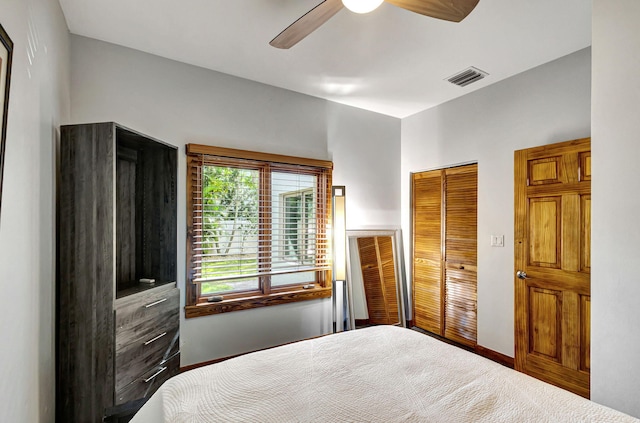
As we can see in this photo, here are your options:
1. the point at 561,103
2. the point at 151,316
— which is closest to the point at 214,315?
the point at 151,316

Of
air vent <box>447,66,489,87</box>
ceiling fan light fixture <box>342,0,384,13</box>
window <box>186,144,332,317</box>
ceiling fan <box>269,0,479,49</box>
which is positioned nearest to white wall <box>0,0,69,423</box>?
window <box>186,144,332,317</box>

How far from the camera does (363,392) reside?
127 cm

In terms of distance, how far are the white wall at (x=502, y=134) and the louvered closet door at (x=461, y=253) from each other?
0.10 meters

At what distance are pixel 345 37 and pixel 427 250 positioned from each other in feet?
8.49

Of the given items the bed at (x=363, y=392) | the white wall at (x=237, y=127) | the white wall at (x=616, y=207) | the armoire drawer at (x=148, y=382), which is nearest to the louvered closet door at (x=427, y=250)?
the white wall at (x=237, y=127)

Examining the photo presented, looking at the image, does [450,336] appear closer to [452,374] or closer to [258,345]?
[258,345]

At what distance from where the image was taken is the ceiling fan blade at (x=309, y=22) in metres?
1.54

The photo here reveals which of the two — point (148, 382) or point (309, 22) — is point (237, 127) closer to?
point (309, 22)

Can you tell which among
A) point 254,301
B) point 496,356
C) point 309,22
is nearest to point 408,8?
point 309,22

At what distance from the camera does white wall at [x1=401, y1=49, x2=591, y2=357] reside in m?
2.63

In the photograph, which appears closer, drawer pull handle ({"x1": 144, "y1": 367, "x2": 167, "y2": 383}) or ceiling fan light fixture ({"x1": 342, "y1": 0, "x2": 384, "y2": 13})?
ceiling fan light fixture ({"x1": 342, "y1": 0, "x2": 384, "y2": 13})

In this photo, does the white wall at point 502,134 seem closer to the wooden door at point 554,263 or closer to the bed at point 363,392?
the wooden door at point 554,263

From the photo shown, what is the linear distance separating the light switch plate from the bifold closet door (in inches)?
8.8

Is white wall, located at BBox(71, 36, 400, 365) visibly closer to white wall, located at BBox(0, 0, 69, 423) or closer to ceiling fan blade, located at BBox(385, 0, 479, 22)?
white wall, located at BBox(0, 0, 69, 423)
